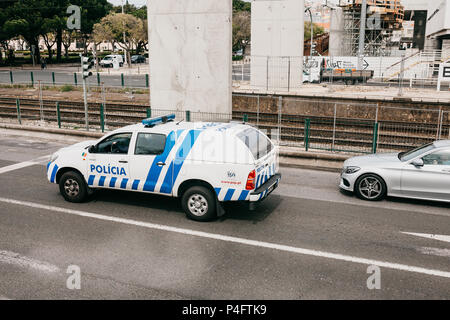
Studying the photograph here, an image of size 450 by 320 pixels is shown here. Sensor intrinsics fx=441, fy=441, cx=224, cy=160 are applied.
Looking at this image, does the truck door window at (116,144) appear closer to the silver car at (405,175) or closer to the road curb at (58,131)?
the silver car at (405,175)

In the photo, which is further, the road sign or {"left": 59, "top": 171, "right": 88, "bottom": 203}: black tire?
the road sign

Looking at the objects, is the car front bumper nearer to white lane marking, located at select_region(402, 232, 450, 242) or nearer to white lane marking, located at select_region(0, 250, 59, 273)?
white lane marking, located at select_region(402, 232, 450, 242)

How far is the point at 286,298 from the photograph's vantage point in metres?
5.87

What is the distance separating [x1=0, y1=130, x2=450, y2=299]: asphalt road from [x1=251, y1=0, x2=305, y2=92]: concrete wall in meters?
19.3

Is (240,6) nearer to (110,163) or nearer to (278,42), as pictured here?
(278,42)

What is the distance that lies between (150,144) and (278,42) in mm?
22228

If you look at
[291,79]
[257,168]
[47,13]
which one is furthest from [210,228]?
[47,13]

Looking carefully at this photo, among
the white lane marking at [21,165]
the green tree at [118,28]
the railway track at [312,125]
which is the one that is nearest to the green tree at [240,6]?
the green tree at [118,28]

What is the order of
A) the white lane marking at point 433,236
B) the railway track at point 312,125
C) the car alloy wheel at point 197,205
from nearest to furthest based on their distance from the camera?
1. the white lane marking at point 433,236
2. the car alloy wheel at point 197,205
3. the railway track at point 312,125

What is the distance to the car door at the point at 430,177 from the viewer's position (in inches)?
377

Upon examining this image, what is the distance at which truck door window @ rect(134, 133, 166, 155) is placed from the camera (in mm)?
8867

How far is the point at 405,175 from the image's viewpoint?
9836 mm

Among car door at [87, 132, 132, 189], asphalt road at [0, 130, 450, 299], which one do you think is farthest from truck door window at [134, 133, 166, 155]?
asphalt road at [0, 130, 450, 299]

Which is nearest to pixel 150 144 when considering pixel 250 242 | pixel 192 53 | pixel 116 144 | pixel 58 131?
pixel 116 144
